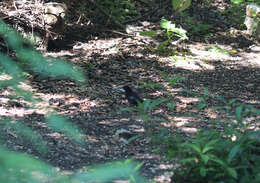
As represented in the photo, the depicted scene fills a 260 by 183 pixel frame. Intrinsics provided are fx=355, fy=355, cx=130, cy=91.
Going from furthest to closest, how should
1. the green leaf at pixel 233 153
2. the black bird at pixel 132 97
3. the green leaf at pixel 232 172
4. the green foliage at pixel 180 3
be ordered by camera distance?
the green foliage at pixel 180 3, the black bird at pixel 132 97, the green leaf at pixel 233 153, the green leaf at pixel 232 172

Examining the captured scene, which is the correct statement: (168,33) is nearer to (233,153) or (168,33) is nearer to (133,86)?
(133,86)

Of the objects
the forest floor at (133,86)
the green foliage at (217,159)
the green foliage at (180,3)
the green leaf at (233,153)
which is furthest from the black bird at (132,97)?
the green foliage at (180,3)

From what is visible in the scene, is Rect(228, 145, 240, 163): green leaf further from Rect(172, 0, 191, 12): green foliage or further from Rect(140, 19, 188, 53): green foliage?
Rect(172, 0, 191, 12): green foliage

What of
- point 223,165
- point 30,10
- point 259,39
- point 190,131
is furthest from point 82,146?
point 259,39

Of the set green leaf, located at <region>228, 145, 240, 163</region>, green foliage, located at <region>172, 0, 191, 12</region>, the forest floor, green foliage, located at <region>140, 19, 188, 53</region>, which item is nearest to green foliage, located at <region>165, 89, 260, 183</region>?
green leaf, located at <region>228, 145, 240, 163</region>

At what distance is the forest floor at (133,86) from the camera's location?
10.9 ft

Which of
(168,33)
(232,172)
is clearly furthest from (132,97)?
(168,33)

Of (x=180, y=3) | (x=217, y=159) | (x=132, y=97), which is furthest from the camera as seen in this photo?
(x=180, y=3)

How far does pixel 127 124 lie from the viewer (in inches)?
156

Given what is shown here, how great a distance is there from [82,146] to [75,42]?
3304mm

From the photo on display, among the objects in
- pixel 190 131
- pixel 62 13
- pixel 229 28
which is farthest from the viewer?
pixel 229 28

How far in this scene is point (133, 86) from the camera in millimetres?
5059

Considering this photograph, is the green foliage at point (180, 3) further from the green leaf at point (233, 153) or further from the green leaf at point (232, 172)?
the green leaf at point (232, 172)

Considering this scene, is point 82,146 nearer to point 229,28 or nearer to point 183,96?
point 183,96
